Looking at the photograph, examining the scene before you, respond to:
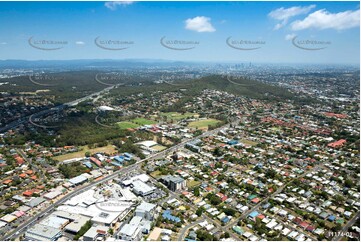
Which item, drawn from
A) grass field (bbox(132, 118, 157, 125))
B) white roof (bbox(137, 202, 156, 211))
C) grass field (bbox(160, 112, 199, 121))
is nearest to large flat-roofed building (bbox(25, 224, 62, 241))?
white roof (bbox(137, 202, 156, 211))

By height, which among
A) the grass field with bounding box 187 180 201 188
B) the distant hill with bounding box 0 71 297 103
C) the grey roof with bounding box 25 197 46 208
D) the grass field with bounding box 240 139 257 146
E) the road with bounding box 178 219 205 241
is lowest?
the grass field with bounding box 187 180 201 188

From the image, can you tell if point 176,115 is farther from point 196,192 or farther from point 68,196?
point 68,196

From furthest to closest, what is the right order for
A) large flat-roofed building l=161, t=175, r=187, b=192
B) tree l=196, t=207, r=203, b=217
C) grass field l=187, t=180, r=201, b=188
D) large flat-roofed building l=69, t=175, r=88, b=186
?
grass field l=187, t=180, r=201, b=188 < large flat-roofed building l=69, t=175, r=88, b=186 < large flat-roofed building l=161, t=175, r=187, b=192 < tree l=196, t=207, r=203, b=217

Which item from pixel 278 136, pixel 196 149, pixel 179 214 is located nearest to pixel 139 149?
pixel 196 149

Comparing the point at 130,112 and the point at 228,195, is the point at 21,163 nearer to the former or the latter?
the point at 228,195

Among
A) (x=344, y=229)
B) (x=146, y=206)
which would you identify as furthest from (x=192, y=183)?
(x=344, y=229)

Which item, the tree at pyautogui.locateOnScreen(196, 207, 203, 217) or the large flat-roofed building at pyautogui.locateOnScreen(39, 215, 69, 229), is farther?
the tree at pyautogui.locateOnScreen(196, 207, 203, 217)

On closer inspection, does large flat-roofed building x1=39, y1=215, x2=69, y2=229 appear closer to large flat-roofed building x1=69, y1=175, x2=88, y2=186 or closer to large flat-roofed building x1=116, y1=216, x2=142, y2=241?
large flat-roofed building x1=116, y1=216, x2=142, y2=241

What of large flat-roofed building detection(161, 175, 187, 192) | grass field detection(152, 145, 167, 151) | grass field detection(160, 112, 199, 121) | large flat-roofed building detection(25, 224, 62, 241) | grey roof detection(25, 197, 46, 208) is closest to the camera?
large flat-roofed building detection(25, 224, 62, 241)
